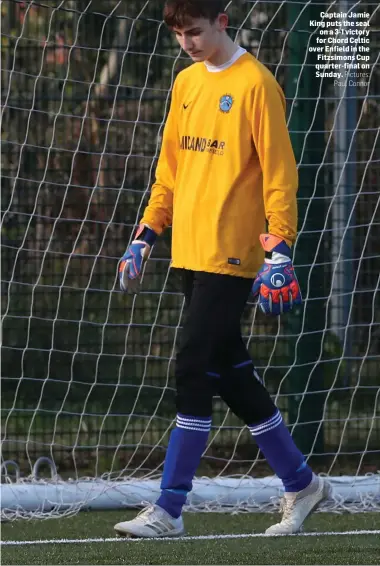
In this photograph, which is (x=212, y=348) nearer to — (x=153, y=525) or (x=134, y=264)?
(x=134, y=264)

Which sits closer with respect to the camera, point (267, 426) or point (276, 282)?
point (276, 282)

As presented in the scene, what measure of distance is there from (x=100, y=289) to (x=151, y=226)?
1444mm

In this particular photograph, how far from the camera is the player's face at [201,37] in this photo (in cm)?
368

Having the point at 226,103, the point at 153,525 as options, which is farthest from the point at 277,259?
the point at 153,525

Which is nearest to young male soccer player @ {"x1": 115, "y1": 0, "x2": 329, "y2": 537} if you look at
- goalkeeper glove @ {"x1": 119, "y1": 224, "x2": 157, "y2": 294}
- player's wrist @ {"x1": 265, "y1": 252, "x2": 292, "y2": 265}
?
player's wrist @ {"x1": 265, "y1": 252, "x2": 292, "y2": 265}

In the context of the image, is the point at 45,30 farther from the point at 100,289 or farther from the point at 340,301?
the point at 340,301

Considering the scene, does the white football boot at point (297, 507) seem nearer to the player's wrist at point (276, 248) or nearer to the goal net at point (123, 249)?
the player's wrist at point (276, 248)

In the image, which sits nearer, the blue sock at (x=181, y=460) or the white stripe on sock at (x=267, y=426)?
the blue sock at (x=181, y=460)

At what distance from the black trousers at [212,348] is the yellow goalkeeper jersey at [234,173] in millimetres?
51

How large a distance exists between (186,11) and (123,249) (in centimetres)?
186

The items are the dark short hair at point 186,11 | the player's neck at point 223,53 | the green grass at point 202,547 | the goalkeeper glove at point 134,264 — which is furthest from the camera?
the goalkeeper glove at point 134,264

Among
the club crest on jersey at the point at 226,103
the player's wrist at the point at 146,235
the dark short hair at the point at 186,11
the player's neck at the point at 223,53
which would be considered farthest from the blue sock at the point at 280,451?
the dark short hair at the point at 186,11

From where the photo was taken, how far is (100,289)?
538cm

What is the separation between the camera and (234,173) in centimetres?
373
